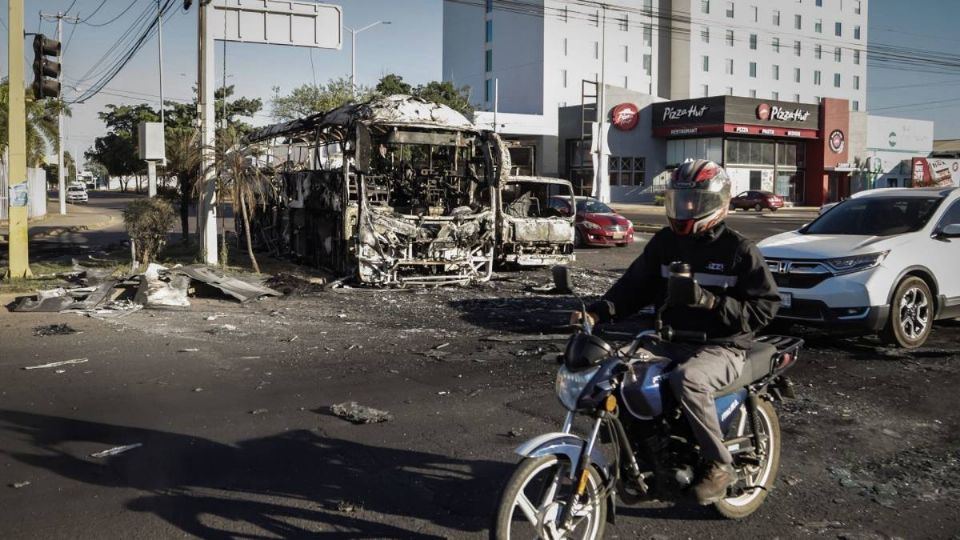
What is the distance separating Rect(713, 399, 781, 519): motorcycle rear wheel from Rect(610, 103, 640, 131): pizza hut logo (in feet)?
172

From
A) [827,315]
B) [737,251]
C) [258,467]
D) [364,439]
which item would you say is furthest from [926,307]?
[258,467]

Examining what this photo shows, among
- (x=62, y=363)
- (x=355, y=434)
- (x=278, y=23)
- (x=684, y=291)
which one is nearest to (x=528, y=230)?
(x=278, y=23)

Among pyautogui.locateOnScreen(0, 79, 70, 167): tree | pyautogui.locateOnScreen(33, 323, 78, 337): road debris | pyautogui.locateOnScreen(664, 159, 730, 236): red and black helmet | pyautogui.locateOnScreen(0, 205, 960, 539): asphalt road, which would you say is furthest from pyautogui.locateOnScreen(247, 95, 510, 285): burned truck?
pyautogui.locateOnScreen(0, 79, 70, 167): tree

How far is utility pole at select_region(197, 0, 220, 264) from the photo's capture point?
1566cm

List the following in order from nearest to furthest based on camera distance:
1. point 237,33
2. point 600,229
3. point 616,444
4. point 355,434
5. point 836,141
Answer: point 616,444
point 355,434
point 237,33
point 600,229
point 836,141

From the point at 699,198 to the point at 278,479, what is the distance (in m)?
2.96

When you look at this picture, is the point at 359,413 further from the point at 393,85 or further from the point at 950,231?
the point at 393,85

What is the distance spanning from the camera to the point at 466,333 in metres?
9.84

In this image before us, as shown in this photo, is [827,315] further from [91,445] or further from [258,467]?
[91,445]

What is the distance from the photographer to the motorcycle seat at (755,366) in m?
4.04

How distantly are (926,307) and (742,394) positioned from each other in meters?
5.64

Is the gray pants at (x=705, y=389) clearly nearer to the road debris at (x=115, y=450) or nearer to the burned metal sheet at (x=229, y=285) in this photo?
the road debris at (x=115, y=450)

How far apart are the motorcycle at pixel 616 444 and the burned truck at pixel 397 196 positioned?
9969mm

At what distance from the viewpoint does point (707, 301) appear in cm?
371
